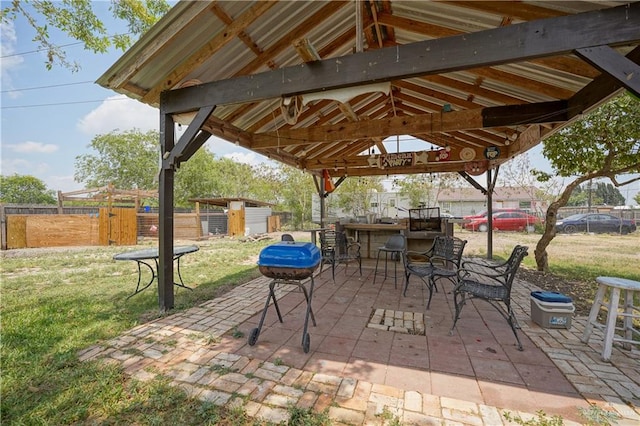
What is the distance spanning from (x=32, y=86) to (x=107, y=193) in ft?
32.0

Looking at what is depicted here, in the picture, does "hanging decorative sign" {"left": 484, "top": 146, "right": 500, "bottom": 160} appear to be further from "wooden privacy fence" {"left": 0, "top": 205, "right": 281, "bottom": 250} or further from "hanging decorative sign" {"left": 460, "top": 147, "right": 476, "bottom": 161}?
"wooden privacy fence" {"left": 0, "top": 205, "right": 281, "bottom": 250}

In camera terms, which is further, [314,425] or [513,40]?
[513,40]

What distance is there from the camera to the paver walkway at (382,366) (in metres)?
1.76

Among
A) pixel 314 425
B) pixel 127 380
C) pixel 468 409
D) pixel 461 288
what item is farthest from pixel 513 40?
pixel 127 380

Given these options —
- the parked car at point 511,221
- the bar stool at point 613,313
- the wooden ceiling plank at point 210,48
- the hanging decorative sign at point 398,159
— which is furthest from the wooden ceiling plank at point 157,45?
the parked car at point 511,221

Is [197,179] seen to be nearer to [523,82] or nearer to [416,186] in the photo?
[416,186]

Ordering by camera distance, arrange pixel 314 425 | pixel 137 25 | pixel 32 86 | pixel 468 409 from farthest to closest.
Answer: pixel 32 86
pixel 137 25
pixel 468 409
pixel 314 425

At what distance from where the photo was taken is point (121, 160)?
71.6ft

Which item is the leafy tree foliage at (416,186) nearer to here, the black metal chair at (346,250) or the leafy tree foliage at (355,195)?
the leafy tree foliage at (355,195)

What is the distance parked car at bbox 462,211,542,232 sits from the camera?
1510 cm

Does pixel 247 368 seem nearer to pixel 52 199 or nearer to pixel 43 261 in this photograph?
pixel 43 261

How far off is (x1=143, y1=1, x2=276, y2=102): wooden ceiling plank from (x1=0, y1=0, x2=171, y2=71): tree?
8.27 feet

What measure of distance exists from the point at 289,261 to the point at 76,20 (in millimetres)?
5652

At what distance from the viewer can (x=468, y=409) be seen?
172cm
